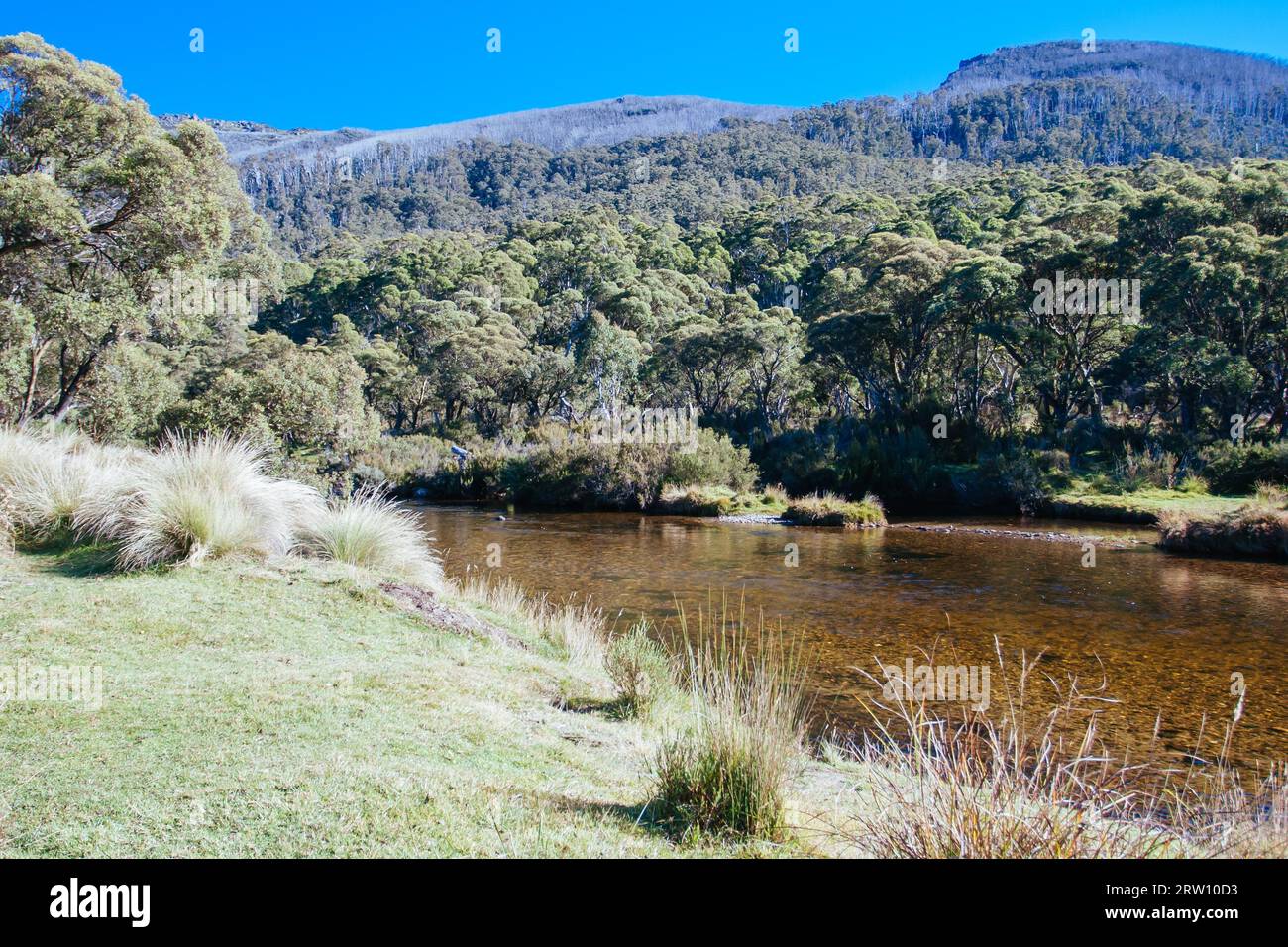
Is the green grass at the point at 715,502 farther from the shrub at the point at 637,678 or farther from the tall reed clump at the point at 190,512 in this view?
the shrub at the point at 637,678

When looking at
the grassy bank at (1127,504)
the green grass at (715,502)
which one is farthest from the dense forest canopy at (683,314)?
the green grass at (715,502)

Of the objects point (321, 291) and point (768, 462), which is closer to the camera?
point (768, 462)

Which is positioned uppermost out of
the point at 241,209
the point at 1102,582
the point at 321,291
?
the point at 321,291

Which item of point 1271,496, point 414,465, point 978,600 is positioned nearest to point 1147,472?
point 1271,496

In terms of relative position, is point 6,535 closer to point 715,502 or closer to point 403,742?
point 403,742

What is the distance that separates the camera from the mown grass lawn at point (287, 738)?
316 centimetres

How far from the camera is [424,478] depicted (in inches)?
1544

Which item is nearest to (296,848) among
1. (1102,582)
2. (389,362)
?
(1102,582)

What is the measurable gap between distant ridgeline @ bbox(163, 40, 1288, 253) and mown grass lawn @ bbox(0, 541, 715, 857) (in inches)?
4012

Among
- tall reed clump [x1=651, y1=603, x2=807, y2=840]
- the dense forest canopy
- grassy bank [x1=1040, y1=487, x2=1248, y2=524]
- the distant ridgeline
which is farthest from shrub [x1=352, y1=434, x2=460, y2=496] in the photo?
the distant ridgeline

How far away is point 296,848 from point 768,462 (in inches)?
1409

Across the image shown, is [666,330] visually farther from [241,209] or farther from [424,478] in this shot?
[241,209]

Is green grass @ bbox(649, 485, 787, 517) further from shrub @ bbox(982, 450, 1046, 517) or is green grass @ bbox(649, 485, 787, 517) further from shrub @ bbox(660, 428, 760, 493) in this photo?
shrub @ bbox(982, 450, 1046, 517)

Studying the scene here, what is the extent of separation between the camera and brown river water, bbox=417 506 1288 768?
28.1ft
